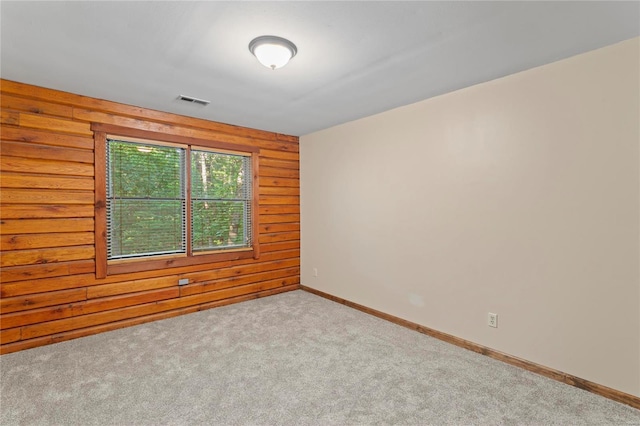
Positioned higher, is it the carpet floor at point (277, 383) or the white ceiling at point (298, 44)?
the white ceiling at point (298, 44)

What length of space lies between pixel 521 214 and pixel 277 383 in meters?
2.35

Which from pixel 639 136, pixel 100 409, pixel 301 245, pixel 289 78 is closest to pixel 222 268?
pixel 301 245

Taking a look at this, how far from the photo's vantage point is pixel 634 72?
208cm

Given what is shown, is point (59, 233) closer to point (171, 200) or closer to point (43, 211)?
point (43, 211)

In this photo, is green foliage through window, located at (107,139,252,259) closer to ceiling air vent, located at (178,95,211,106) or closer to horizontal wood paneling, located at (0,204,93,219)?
horizontal wood paneling, located at (0,204,93,219)

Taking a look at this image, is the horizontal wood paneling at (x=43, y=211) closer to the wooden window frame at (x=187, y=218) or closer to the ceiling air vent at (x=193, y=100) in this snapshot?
the wooden window frame at (x=187, y=218)

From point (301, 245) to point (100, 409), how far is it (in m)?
3.31

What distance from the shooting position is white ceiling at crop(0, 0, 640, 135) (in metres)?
1.78

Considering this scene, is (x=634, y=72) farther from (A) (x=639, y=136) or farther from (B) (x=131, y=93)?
(B) (x=131, y=93)

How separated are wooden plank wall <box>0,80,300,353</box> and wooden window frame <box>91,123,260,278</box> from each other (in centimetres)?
6

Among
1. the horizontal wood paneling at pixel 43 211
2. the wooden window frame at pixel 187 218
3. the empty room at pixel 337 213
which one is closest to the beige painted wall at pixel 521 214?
the empty room at pixel 337 213

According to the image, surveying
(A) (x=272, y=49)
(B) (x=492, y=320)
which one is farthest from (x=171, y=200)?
(B) (x=492, y=320)

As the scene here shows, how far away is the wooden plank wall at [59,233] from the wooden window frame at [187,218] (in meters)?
0.06

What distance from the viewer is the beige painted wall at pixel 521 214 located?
216cm
